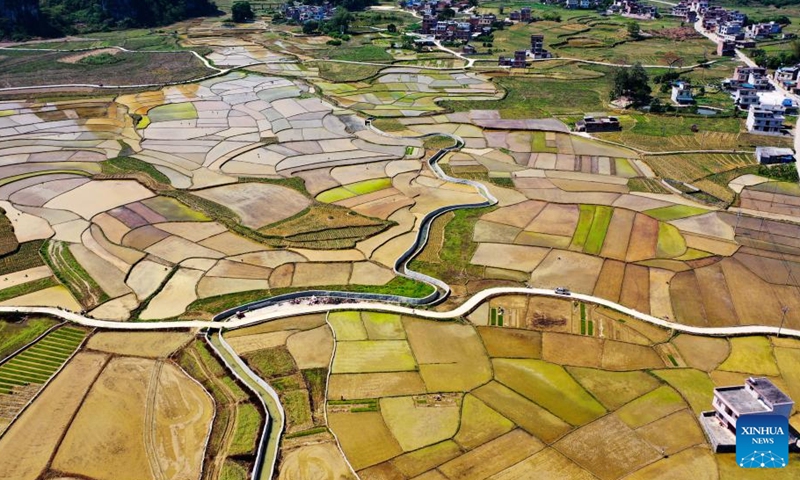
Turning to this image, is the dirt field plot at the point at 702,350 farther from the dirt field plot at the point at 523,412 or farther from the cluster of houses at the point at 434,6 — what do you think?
the cluster of houses at the point at 434,6

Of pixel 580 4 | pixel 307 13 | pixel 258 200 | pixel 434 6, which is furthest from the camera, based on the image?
pixel 580 4

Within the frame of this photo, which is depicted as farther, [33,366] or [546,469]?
[33,366]

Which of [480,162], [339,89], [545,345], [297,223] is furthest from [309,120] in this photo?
[545,345]

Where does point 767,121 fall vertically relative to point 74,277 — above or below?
above

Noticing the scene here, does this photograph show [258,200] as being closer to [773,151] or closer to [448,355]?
[448,355]

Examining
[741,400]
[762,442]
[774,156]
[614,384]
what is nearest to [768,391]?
[741,400]

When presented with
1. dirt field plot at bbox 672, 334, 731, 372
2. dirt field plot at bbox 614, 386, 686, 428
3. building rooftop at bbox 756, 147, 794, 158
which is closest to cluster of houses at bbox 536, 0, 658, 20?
building rooftop at bbox 756, 147, 794, 158

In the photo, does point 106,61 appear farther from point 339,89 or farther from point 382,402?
point 382,402

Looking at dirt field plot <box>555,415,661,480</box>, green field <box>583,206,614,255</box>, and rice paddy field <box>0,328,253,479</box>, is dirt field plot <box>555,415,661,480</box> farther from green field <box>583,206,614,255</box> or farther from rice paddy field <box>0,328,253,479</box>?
green field <box>583,206,614,255</box>
